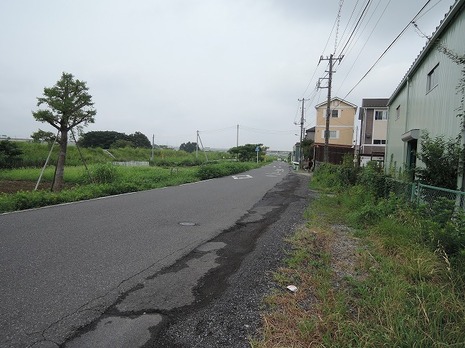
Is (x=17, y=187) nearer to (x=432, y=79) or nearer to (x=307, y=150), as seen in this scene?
(x=432, y=79)

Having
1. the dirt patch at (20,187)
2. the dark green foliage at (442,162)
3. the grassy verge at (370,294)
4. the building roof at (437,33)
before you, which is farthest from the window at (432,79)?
the dirt patch at (20,187)

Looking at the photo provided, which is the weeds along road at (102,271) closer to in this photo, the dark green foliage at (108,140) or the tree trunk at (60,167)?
the tree trunk at (60,167)

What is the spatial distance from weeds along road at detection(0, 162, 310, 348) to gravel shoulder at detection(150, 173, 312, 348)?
0.20 ft

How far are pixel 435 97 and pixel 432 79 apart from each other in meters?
1.09

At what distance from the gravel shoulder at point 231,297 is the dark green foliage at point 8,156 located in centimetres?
2733

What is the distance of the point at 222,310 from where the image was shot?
3168mm

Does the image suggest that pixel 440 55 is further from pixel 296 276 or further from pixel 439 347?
pixel 439 347

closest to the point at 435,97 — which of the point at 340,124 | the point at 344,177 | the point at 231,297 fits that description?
the point at 344,177

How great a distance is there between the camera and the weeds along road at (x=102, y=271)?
2805mm

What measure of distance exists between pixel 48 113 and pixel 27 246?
33.0 ft

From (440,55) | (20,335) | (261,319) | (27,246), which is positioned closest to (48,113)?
(27,246)

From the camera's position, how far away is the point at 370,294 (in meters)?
3.35

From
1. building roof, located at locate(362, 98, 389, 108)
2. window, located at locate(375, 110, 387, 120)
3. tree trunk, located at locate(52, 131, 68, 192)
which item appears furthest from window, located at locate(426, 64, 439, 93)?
window, located at locate(375, 110, 387, 120)

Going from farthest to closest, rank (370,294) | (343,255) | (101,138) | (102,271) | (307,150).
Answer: (101,138)
(307,150)
(343,255)
(102,271)
(370,294)
